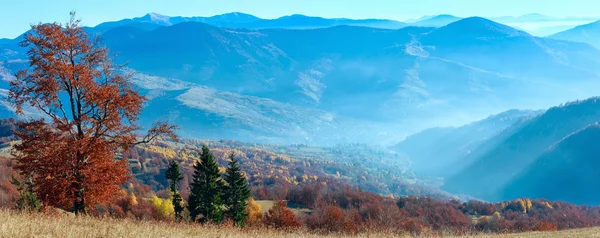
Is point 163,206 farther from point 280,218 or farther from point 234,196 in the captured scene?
point 234,196

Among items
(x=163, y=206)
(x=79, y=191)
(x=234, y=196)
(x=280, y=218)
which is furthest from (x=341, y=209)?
(x=79, y=191)

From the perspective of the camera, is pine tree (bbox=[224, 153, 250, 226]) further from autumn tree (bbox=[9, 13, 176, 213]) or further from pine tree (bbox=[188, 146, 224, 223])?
autumn tree (bbox=[9, 13, 176, 213])

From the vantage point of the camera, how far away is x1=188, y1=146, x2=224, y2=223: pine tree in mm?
55031

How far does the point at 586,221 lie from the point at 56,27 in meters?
147

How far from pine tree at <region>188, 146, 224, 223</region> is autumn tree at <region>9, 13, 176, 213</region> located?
3337cm

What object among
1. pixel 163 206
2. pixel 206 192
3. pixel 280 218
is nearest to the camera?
pixel 206 192

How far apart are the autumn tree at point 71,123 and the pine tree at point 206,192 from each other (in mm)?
33374

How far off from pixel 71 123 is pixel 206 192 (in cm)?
3542

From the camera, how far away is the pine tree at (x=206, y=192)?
2167 inches

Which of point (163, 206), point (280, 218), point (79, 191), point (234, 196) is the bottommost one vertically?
point (79, 191)

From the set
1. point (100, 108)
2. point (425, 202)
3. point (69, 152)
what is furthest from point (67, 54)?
point (425, 202)

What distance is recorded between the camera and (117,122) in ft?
70.1

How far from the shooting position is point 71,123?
67.6 feet

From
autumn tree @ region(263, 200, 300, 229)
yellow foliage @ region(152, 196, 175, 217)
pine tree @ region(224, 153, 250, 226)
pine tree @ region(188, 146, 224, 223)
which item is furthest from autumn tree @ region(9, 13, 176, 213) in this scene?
yellow foliage @ region(152, 196, 175, 217)
